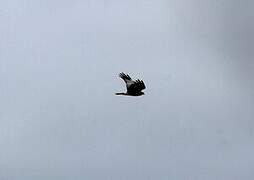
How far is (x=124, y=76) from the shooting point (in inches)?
2096

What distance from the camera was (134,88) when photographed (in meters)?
51.5

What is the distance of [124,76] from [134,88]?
2850 millimetres
